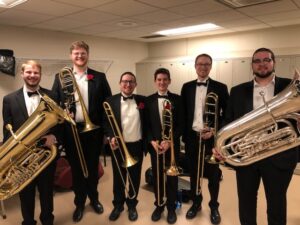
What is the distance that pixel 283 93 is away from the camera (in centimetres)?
178

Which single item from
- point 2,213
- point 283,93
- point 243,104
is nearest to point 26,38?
point 2,213

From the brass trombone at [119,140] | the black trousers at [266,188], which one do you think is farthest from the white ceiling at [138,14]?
the black trousers at [266,188]

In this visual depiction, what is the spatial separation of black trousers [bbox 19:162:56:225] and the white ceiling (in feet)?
6.46

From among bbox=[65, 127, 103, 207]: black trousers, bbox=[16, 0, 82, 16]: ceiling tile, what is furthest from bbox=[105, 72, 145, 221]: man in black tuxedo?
bbox=[16, 0, 82, 16]: ceiling tile

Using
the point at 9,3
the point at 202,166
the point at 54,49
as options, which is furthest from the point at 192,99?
the point at 54,49

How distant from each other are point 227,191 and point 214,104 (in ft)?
5.63

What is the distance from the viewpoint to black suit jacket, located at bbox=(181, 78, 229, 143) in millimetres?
2832

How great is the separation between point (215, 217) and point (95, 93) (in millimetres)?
1929

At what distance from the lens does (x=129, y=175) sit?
9.72ft

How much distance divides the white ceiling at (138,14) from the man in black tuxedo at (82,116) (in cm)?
84

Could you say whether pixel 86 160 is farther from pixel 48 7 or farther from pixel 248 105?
pixel 48 7

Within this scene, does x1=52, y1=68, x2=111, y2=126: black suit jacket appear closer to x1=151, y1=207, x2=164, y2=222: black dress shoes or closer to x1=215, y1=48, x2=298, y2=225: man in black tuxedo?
x1=151, y1=207, x2=164, y2=222: black dress shoes

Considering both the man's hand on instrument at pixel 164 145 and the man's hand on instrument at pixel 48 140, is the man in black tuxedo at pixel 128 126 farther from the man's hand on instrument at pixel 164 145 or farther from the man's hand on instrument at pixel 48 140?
the man's hand on instrument at pixel 48 140

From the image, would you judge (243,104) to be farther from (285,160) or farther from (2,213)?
(2,213)
